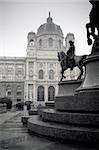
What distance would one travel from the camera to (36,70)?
67.8 metres

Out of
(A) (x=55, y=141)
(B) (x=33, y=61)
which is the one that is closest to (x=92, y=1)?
(A) (x=55, y=141)

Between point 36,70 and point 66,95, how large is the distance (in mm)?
58761

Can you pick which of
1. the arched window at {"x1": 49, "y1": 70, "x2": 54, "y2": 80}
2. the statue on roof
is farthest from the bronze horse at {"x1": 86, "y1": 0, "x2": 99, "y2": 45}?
the arched window at {"x1": 49, "y1": 70, "x2": 54, "y2": 80}

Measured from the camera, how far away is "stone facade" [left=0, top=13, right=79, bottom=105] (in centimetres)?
6650

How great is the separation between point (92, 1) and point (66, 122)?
3.30m

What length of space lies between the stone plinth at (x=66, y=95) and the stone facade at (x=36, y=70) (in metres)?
53.2

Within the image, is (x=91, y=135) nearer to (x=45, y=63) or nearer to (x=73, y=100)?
(x=73, y=100)

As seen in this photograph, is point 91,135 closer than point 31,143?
Yes

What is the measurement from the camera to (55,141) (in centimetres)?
501

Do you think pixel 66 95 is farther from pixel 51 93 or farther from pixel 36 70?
pixel 36 70

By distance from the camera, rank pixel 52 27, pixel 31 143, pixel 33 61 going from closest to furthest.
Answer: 1. pixel 31 143
2. pixel 33 61
3. pixel 52 27

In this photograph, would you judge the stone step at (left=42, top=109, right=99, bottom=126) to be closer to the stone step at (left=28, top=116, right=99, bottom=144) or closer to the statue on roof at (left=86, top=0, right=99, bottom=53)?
the stone step at (left=28, top=116, right=99, bottom=144)

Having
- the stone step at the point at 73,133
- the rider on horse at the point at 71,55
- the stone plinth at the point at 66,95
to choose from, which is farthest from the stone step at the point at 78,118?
the rider on horse at the point at 71,55

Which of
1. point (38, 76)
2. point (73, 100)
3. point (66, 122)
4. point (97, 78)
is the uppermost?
point (38, 76)
